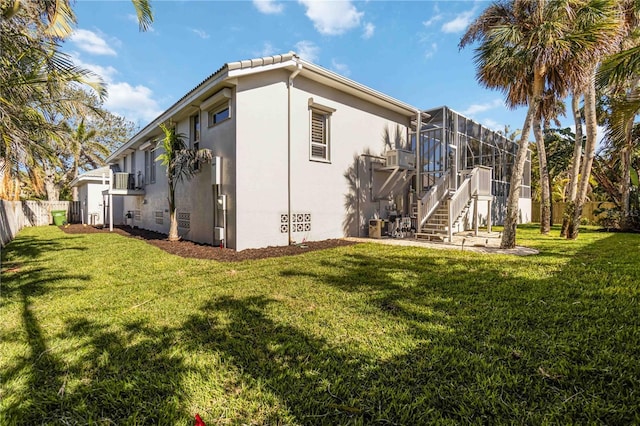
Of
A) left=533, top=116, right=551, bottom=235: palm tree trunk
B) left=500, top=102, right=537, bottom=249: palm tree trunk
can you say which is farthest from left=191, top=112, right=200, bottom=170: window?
left=533, top=116, right=551, bottom=235: palm tree trunk

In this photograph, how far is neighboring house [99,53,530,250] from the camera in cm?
841

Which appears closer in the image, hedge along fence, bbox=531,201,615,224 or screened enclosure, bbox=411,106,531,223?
screened enclosure, bbox=411,106,531,223

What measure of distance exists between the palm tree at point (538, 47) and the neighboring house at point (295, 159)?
3.78m

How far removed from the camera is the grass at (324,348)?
2.02 m

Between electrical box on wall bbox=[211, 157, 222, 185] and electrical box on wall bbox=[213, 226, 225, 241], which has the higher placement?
electrical box on wall bbox=[211, 157, 222, 185]

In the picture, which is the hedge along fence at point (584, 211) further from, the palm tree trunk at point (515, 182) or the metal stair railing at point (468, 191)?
the palm tree trunk at point (515, 182)

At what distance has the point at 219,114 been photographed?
952 cm

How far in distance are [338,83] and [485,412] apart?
397 inches

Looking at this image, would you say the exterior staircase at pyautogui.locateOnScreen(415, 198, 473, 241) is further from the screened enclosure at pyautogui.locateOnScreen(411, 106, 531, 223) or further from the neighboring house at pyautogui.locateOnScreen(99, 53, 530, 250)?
the screened enclosure at pyautogui.locateOnScreen(411, 106, 531, 223)

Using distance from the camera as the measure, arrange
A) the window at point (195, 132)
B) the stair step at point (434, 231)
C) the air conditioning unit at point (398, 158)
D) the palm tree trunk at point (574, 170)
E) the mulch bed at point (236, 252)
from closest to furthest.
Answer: the mulch bed at point (236, 252) → the window at point (195, 132) → the stair step at point (434, 231) → the palm tree trunk at point (574, 170) → the air conditioning unit at point (398, 158)

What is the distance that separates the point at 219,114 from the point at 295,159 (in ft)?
9.43

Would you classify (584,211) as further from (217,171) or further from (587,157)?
(217,171)

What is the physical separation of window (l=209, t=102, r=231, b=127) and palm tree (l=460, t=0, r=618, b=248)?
752 cm

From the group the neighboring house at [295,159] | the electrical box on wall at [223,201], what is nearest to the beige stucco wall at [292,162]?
the neighboring house at [295,159]
